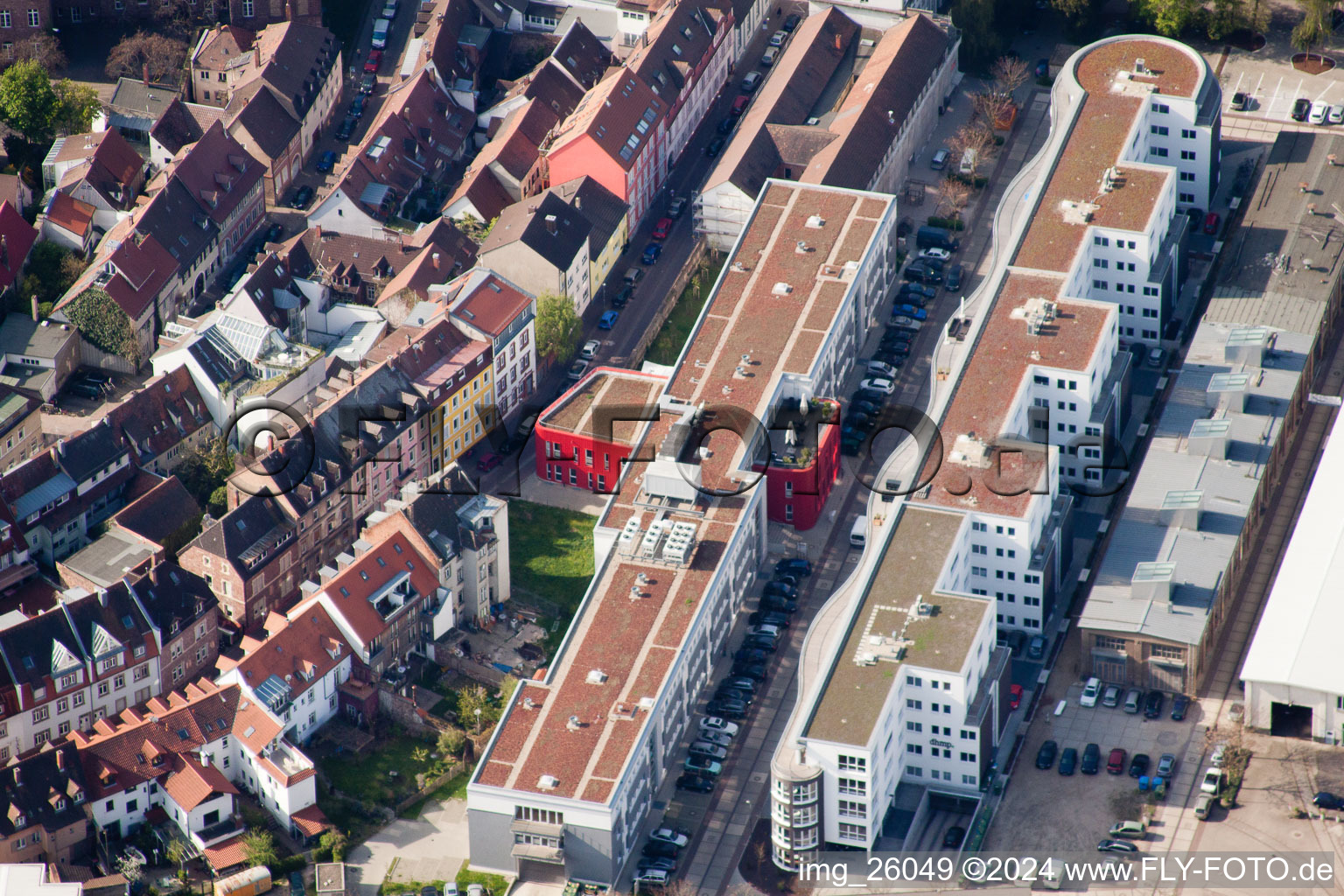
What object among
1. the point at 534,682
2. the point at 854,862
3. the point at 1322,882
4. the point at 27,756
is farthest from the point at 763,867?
the point at 27,756

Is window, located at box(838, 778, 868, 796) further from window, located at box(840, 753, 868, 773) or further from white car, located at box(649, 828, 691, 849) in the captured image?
white car, located at box(649, 828, 691, 849)

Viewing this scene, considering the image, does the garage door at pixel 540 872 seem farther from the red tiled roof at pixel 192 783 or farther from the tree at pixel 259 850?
the red tiled roof at pixel 192 783

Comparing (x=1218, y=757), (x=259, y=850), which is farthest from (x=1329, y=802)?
(x=259, y=850)

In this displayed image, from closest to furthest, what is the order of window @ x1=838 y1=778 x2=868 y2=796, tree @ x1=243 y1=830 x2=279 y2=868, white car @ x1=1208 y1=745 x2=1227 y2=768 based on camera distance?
window @ x1=838 y1=778 x2=868 y2=796 → tree @ x1=243 y1=830 x2=279 y2=868 → white car @ x1=1208 y1=745 x2=1227 y2=768

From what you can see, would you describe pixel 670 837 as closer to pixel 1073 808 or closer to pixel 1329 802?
pixel 1073 808

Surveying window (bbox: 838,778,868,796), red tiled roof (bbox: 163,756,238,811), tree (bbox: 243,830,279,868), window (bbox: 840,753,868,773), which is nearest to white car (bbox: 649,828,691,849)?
window (bbox: 838,778,868,796)

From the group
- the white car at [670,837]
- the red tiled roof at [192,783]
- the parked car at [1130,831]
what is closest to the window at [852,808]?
the white car at [670,837]
